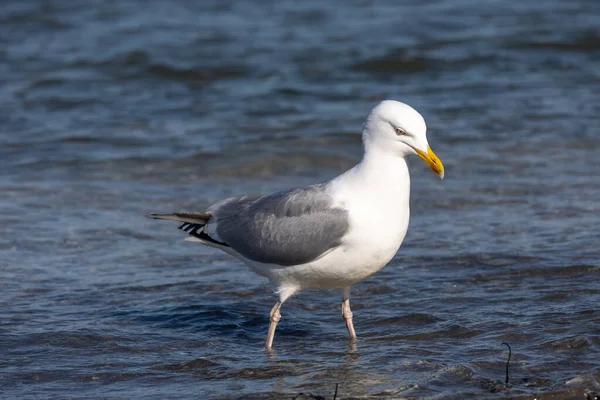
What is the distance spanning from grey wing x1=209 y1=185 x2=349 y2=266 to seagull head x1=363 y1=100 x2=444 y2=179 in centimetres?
47

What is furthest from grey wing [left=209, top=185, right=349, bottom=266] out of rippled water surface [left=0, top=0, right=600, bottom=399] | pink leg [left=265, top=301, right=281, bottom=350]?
rippled water surface [left=0, top=0, right=600, bottom=399]

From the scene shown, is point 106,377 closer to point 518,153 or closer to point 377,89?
point 518,153

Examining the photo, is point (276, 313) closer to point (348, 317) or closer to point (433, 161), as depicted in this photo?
point (348, 317)

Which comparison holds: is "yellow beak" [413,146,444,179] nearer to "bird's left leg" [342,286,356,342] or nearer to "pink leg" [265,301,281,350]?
"bird's left leg" [342,286,356,342]

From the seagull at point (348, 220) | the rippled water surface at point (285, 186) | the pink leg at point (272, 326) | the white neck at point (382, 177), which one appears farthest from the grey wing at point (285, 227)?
the rippled water surface at point (285, 186)

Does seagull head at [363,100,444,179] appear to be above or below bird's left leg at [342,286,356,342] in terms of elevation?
above

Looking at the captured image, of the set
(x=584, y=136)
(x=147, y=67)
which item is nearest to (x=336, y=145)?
(x=584, y=136)

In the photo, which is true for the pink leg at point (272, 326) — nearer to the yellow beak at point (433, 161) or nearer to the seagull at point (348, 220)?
the seagull at point (348, 220)

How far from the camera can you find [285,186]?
403 inches

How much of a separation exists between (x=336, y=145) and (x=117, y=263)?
4235 mm

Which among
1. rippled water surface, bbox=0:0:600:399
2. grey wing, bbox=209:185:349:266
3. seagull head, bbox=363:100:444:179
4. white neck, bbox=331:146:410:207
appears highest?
seagull head, bbox=363:100:444:179

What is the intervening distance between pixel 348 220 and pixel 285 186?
4490 mm

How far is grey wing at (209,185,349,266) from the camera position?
5.86m

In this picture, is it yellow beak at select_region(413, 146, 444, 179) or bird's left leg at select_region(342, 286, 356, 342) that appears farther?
bird's left leg at select_region(342, 286, 356, 342)
